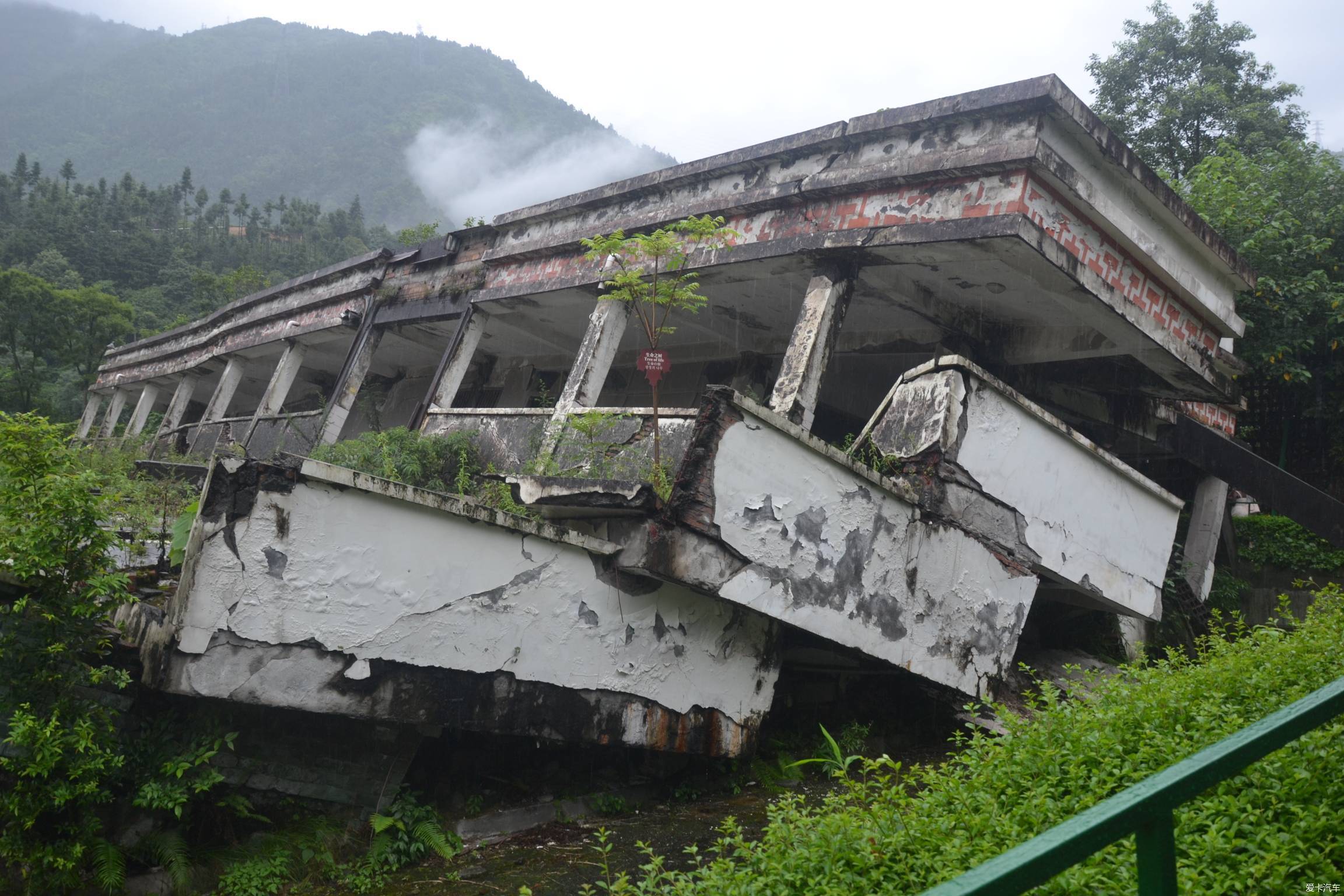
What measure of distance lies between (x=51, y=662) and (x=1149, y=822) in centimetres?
405

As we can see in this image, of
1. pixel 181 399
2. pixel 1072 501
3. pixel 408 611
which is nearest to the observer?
pixel 408 611

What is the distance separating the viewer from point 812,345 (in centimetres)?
617

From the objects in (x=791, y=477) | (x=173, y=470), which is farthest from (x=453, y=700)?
(x=173, y=470)

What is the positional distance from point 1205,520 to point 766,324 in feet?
18.4

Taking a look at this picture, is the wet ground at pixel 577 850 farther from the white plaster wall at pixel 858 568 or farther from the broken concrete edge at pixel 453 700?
the white plaster wall at pixel 858 568

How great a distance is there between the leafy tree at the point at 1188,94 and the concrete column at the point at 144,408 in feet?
64.9

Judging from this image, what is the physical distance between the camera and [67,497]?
12.3 feet

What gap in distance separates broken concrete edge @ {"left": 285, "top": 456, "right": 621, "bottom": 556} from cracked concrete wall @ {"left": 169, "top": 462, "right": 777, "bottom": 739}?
33 millimetres

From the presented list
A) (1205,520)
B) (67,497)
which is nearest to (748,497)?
(67,497)

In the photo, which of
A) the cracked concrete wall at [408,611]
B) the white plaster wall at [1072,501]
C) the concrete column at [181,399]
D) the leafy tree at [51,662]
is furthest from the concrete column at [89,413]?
the white plaster wall at [1072,501]

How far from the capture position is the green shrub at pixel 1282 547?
10.8m

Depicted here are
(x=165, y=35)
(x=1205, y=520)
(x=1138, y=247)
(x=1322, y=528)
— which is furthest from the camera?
(x=165, y=35)

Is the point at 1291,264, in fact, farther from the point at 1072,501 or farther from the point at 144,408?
the point at 144,408

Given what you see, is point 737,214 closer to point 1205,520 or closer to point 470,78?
point 1205,520
